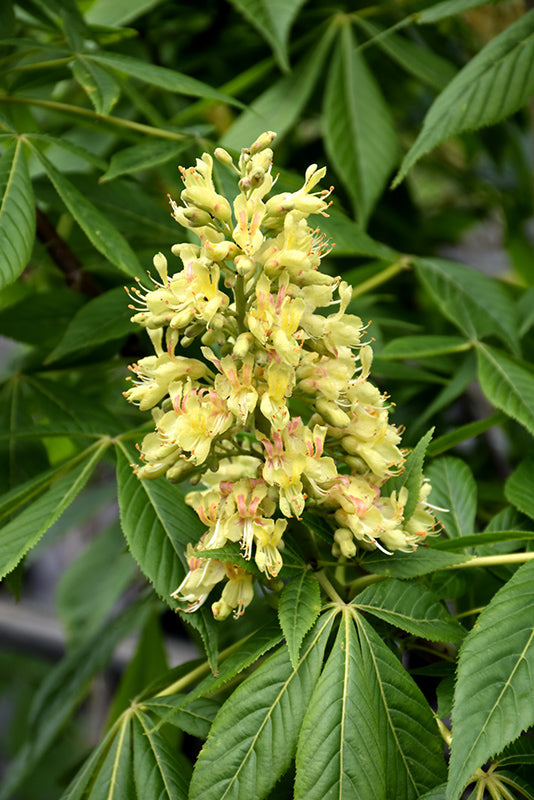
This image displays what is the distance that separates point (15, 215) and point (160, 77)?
37cm

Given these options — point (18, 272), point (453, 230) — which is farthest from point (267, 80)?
point (18, 272)

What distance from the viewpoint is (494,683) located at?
32.6 inches

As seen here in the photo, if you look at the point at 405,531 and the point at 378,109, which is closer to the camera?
the point at 405,531

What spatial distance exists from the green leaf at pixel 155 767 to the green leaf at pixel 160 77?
0.96 m

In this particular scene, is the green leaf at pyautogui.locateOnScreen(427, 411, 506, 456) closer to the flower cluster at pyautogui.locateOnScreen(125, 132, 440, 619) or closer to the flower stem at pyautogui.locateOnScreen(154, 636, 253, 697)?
the flower cluster at pyautogui.locateOnScreen(125, 132, 440, 619)

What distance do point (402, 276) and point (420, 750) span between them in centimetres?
160

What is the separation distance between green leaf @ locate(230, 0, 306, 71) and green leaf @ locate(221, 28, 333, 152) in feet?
0.64

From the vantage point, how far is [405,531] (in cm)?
99

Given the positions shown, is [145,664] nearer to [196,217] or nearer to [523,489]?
[523,489]

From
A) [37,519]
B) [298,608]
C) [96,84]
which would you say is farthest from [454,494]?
[96,84]

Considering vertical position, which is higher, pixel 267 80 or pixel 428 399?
pixel 267 80

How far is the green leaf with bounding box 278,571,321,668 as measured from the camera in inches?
32.8

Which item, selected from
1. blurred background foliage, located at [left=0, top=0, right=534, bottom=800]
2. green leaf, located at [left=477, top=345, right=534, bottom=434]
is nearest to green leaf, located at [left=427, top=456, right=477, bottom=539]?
blurred background foliage, located at [left=0, top=0, right=534, bottom=800]

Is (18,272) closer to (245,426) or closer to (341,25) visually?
(245,426)
